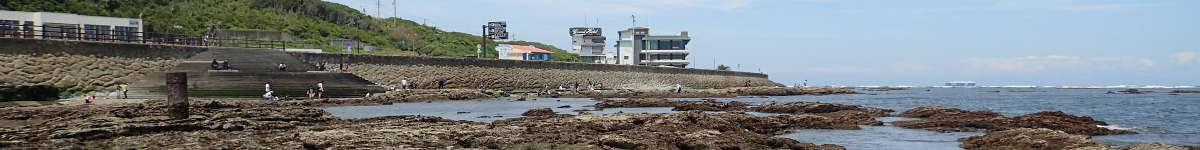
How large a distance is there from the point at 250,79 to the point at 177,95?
1692cm

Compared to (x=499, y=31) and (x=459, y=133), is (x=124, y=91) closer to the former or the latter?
(x=459, y=133)

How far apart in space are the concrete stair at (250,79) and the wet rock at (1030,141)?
27.8 meters

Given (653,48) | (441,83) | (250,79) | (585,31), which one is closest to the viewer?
(250,79)

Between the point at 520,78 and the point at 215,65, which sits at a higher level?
the point at 215,65

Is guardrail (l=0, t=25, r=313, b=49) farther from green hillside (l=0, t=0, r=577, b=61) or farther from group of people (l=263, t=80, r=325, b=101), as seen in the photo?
green hillside (l=0, t=0, r=577, b=61)

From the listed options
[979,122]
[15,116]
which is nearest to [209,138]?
[15,116]

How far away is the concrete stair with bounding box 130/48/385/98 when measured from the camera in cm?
3681

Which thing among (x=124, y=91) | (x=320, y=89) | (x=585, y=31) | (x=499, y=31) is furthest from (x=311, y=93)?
(x=585, y=31)

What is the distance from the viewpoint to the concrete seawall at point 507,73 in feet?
177

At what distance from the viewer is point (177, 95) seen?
22.9 metres

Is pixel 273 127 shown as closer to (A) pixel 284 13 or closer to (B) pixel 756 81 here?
(A) pixel 284 13

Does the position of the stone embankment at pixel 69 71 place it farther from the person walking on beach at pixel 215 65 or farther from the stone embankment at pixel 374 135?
the stone embankment at pixel 374 135

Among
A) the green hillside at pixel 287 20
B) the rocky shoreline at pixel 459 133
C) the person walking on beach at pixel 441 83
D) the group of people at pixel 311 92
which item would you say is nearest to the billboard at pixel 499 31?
the green hillside at pixel 287 20

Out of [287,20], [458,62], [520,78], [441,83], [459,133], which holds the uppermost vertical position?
[287,20]
